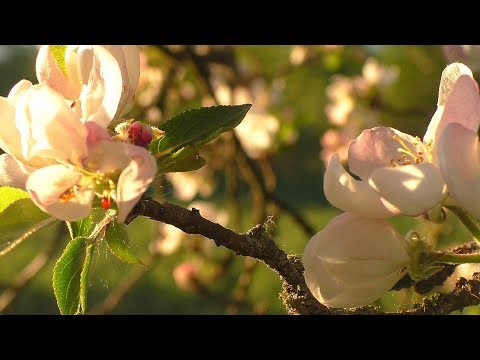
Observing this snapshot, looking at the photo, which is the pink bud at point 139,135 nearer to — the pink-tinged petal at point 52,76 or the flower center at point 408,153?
the pink-tinged petal at point 52,76

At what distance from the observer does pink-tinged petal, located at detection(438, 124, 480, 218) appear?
469 mm

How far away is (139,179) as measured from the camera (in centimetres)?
46

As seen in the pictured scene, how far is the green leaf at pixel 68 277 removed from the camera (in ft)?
1.75

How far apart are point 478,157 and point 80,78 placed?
0.29 meters

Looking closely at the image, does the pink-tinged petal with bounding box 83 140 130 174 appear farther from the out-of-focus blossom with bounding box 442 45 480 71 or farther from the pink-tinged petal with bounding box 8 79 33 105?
the out-of-focus blossom with bounding box 442 45 480 71

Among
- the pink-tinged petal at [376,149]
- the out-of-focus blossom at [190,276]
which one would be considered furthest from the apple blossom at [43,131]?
the out-of-focus blossom at [190,276]

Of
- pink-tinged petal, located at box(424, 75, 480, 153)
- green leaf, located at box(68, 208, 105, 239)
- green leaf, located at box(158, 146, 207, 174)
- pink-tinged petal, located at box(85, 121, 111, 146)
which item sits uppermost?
pink-tinged petal, located at box(424, 75, 480, 153)

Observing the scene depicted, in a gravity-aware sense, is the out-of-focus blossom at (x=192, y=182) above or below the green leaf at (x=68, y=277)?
below

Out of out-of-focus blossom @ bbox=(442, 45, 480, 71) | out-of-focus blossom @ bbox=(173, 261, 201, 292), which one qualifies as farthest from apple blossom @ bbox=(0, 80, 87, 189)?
out-of-focus blossom @ bbox=(173, 261, 201, 292)

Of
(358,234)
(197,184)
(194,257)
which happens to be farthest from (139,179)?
(197,184)

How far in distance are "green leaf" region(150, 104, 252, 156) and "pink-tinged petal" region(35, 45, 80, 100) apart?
0.08 meters

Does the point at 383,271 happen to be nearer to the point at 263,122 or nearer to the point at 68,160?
the point at 68,160

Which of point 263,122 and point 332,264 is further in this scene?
point 263,122

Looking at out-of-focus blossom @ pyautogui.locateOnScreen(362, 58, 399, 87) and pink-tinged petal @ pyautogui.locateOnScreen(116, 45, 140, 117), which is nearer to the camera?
pink-tinged petal @ pyautogui.locateOnScreen(116, 45, 140, 117)
